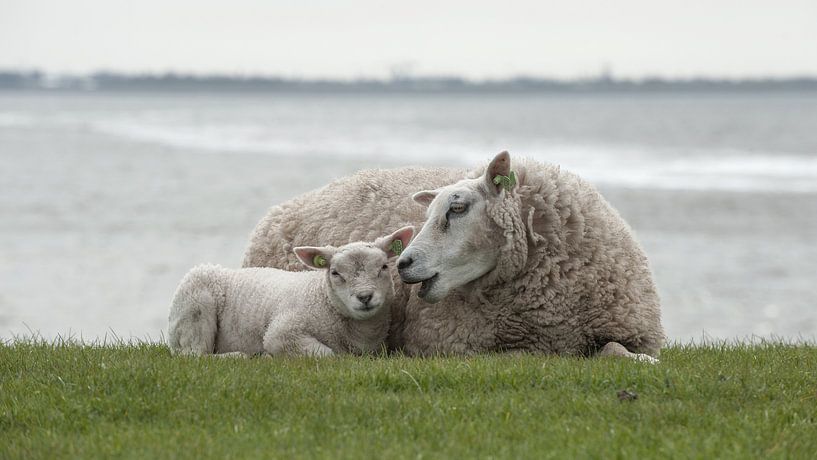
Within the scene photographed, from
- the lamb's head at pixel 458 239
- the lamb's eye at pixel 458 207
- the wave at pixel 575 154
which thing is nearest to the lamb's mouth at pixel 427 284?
the lamb's head at pixel 458 239

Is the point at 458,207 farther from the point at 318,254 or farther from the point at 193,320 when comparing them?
the point at 193,320

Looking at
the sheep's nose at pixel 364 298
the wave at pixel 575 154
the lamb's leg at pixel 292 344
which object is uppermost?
the sheep's nose at pixel 364 298

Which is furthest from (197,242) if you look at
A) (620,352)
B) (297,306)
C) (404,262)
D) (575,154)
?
(575,154)

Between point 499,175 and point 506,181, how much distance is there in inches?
2.4

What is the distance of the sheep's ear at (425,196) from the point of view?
8.60m

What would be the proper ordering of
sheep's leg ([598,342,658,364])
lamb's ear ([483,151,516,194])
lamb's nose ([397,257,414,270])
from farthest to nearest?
lamb's ear ([483,151,516,194]), sheep's leg ([598,342,658,364]), lamb's nose ([397,257,414,270])

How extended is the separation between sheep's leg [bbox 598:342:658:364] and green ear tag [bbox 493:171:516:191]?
4.10 feet

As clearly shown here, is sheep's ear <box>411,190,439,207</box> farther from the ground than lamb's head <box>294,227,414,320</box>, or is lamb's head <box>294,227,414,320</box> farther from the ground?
sheep's ear <box>411,190,439,207</box>

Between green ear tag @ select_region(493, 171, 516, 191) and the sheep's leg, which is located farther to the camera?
green ear tag @ select_region(493, 171, 516, 191)

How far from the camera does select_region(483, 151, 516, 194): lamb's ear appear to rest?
812 centimetres

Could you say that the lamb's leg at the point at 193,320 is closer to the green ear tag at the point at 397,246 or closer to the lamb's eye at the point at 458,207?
the green ear tag at the point at 397,246

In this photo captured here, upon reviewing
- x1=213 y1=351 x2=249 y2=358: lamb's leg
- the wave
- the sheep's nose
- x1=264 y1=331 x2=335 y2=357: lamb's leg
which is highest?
→ the sheep's nose

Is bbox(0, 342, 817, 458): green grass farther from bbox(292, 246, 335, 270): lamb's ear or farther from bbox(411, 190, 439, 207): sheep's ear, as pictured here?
bbox(411, 190, 439, 207): sheep's ear

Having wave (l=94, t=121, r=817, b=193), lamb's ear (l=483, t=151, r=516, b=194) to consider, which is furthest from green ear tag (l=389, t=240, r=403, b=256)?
wave (l=94, t=121, r=817, b=193)
